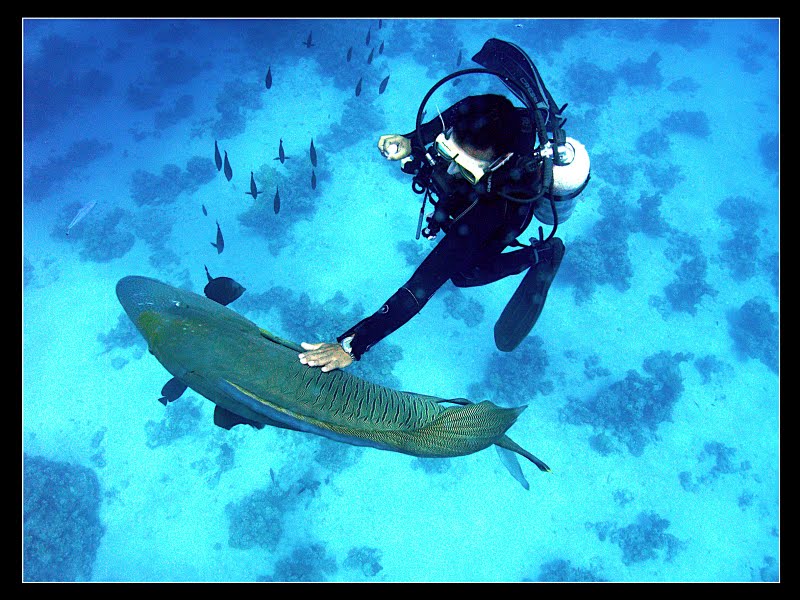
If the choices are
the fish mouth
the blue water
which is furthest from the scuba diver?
the blue water

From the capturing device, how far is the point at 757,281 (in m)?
10.9

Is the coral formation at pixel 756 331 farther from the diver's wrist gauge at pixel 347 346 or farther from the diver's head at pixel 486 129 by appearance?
the diver's wrist gauge at pixel 347 346

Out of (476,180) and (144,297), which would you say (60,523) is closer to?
(144,297)

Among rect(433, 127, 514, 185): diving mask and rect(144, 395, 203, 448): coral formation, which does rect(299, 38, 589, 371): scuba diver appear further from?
rect(144, 395, 203, 448): coral formation

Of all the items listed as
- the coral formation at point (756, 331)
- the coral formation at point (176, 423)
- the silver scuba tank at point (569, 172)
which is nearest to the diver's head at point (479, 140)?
the silver scuba tank at point (569, 172)

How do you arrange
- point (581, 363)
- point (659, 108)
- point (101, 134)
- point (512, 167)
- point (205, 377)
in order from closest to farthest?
point (512, 167) < point (205, 377) < point (581, 363) < point (101, 134) < point (659, 108)

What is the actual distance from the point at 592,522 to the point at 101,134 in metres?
15.8

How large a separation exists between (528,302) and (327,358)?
2577 mm

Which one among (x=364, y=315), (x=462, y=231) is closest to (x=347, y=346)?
(x=462, y=231)

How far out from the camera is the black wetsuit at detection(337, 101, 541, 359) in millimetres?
3000

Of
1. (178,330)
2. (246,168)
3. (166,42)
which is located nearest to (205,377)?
(178,330)

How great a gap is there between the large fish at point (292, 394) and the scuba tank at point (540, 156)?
1.52 meters

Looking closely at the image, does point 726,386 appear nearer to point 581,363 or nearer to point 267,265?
point 581,363

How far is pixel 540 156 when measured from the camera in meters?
2.97
